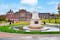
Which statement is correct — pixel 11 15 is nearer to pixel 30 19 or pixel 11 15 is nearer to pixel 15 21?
pixel 15 21

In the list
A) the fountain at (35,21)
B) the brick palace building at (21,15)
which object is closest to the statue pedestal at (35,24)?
the fountain at (35,21)

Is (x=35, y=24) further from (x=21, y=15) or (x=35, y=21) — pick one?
(x=21, y=15)

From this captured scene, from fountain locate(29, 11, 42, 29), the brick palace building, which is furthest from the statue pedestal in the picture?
the brick palace building

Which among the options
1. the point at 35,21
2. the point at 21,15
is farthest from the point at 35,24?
the point at 21,15

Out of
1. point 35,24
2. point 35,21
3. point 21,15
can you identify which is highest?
point 21,15

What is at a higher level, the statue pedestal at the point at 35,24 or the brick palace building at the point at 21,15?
the brick palace building at the point at 21,15

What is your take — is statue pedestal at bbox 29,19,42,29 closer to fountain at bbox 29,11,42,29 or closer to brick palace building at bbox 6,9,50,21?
fountain at bbox 29,11,42,29

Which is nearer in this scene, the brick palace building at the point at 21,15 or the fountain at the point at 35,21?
the fountain at the point at 35,21

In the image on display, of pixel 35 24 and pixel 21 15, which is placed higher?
pixel 21 15

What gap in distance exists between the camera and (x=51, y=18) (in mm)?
11688

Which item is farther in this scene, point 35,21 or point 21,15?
point 21,15

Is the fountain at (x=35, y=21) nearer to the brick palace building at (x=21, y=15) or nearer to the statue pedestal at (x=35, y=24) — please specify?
the statue pedestal at (x=35, y=24)

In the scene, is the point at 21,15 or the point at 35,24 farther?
the point at 21,15

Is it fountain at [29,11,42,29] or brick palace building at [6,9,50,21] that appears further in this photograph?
brick palace building at [6,9,50,21]
